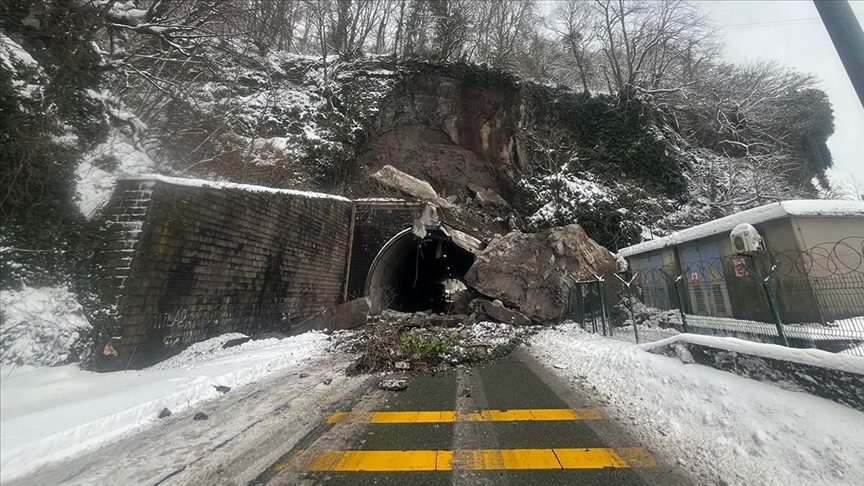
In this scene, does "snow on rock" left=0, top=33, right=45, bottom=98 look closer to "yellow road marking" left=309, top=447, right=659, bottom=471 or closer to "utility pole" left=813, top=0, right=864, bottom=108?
"yellow road marking" left=309, top=447, right=659, bottom=471

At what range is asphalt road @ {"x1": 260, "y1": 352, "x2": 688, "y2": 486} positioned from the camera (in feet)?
7.79

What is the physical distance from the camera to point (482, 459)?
8.63 ft

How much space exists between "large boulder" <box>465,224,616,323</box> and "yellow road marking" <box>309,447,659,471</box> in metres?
7.71

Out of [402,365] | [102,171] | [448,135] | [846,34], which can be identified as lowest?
[402,365]

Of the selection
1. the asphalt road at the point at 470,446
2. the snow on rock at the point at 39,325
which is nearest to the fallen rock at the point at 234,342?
the snow on rock at the point at 39,325

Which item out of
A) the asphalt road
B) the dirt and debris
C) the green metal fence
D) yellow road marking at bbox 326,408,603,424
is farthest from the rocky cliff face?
yellow road marking at bbox 326,408,603,424

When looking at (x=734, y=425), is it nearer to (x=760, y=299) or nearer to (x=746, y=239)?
(x=760, y=299)

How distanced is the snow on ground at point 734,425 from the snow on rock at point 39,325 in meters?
5.51

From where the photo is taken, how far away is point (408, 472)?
2.44 meters

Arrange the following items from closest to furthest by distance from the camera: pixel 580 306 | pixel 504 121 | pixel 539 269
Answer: pixel 580 306 → pixel 539 269 → pixel 504 121

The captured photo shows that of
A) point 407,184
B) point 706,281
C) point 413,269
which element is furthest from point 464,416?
point 413,269

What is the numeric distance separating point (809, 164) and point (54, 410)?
87.7ft

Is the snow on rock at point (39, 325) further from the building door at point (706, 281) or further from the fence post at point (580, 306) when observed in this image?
the fence post at point (580, 306)

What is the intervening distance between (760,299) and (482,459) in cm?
664
